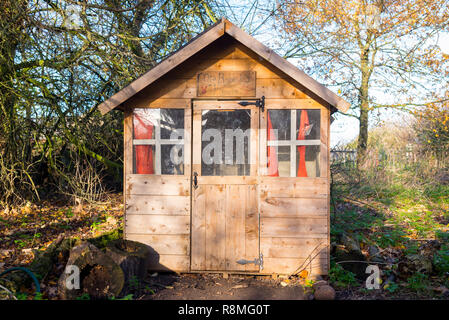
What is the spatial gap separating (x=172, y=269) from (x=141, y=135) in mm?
2192

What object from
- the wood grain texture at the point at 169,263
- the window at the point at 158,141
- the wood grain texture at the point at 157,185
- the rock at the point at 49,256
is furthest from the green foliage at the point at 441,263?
the rock at the point at 49,256

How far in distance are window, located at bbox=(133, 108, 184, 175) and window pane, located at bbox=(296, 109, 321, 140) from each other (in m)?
1.84

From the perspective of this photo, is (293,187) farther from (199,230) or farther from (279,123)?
(199,230)

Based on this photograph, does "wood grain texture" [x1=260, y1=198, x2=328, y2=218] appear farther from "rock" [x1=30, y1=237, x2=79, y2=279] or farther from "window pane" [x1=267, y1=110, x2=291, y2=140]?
"rock" [x1=30, y1=237, x2=79, y2=279]

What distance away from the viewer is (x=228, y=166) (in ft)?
17.7

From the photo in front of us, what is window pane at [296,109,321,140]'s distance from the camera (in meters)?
5.30

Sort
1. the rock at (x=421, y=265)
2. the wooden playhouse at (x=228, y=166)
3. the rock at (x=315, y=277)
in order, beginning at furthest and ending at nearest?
the wooden playhouse at (x=228, y=166) < the rock at (x=315, y=277) < the rock at (x=421, y=265)

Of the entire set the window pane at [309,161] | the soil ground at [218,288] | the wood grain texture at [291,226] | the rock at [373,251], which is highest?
the window pane at [309,161]

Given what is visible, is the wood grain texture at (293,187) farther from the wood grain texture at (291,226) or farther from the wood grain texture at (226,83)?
the wood grain texture at (226,83)

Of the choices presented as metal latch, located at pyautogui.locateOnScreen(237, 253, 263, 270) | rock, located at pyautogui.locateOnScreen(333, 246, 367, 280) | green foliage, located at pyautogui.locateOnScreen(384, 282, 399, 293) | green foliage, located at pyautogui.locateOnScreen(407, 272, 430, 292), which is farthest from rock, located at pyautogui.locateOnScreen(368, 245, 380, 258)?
metal latch, located at pyautogui.locateOnScreen(237, 253, 263, 270)

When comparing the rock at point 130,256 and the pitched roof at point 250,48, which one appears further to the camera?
the pitched roof at point 250,48

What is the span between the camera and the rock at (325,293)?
4523 mm
